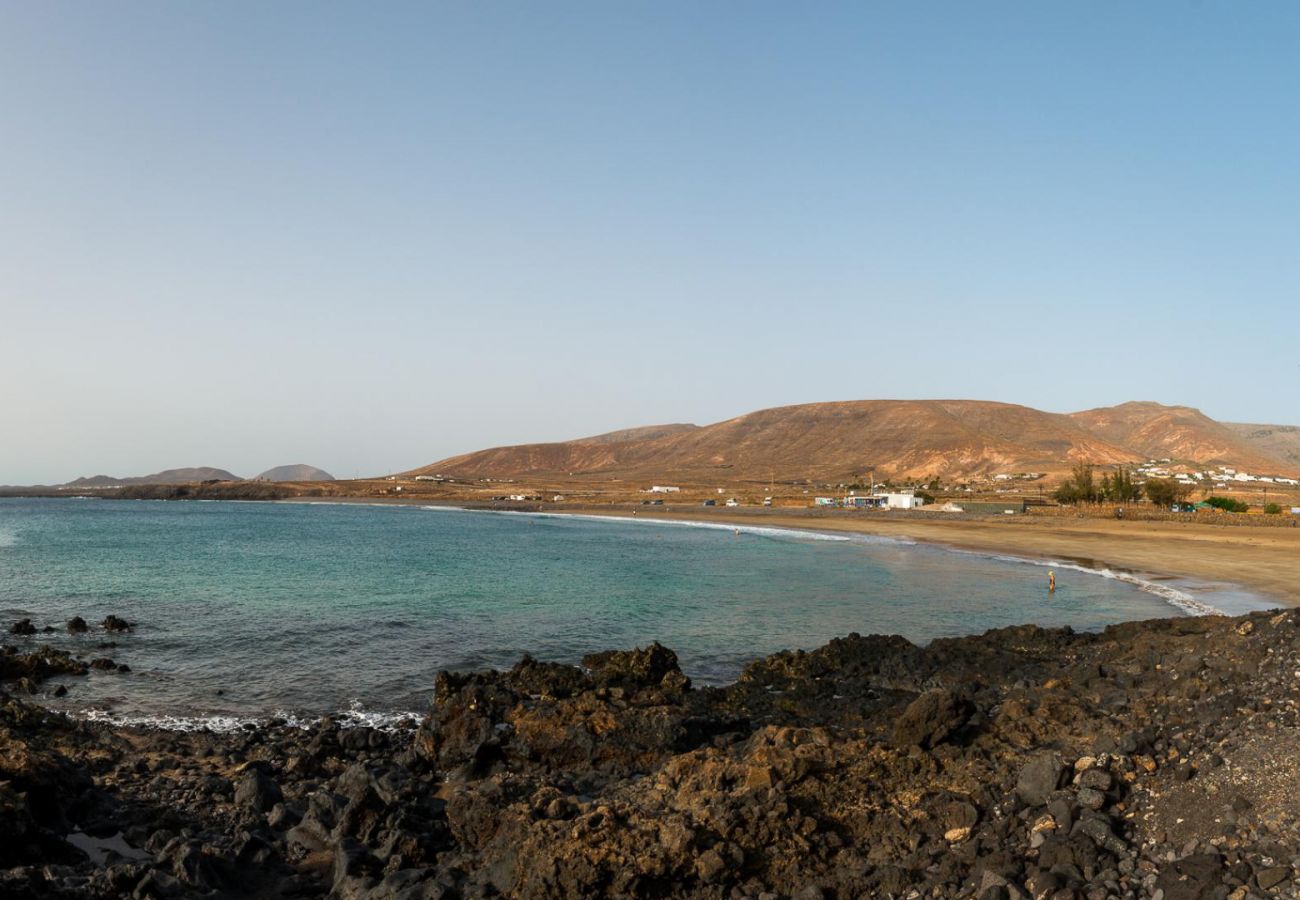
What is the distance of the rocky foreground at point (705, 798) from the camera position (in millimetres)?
8641

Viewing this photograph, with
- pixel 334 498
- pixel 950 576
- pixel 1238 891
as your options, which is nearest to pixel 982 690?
pixel 1238 891

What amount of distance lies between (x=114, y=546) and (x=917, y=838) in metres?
69.3

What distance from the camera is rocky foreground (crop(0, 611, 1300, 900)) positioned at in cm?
864

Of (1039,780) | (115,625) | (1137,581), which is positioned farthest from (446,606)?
(1137,581)

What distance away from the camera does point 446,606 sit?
32.8 m

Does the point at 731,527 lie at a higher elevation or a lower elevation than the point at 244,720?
lower

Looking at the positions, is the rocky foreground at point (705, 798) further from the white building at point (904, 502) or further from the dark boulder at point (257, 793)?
the white building at point (904, 502)

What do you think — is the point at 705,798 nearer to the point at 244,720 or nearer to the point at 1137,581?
the point at 244,720

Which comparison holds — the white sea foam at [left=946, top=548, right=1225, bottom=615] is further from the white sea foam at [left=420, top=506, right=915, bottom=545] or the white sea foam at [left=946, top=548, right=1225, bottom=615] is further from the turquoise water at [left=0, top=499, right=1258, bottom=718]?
the white sea foam at [left=420, top=506, right=915, bottom=545]

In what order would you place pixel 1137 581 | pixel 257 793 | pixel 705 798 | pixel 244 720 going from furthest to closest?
1. pixel 1137 581
2. pixel 244 720
3. pixel 257 793
4. pixel 705 798

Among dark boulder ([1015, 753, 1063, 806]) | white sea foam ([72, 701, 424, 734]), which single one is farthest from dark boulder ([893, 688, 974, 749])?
Answer: white sea foam ([72, 701, 424, 734])

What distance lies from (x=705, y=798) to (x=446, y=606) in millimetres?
24262

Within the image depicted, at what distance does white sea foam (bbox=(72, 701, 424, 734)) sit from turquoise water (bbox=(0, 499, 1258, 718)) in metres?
0.38

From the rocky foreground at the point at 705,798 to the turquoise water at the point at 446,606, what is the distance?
475 cm
